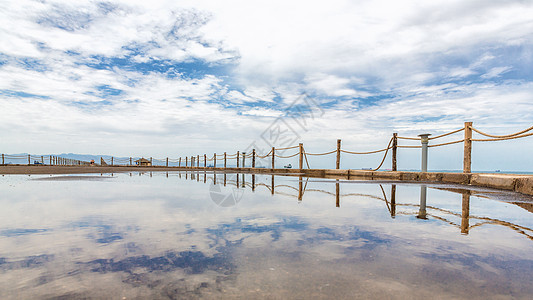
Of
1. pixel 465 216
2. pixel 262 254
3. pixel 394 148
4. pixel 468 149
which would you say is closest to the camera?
pixel 262 254

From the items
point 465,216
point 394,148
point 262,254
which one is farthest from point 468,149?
point 262,254

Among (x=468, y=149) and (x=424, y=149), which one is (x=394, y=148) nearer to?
(x=424, y=149)

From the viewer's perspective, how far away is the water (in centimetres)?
125

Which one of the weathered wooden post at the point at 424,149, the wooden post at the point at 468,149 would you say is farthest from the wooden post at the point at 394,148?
the wooden post at the point at 468,149

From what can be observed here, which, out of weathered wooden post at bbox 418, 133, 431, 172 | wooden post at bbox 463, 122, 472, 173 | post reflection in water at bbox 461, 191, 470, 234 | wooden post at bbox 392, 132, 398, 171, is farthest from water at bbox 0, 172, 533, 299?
wooden post at bbox 392, 132, 398, 171

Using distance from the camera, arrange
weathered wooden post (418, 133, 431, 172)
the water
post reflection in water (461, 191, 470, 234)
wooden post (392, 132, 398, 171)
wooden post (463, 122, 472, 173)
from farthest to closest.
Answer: wooden post (392, 132, 398, 171) < weathered wooden post (418, 133, 431, 172) < wooden post (463, 122, 472, 173) < post reflection in water (461, 191, 470, 234) < the water

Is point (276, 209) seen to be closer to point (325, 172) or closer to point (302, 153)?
point (325, 172)

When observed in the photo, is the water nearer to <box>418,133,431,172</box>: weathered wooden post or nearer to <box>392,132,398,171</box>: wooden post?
<box>418,133,431,172</box>: weathered wooden post

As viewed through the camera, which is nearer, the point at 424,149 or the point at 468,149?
the point at 468,149

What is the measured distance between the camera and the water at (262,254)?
1250 millimetres

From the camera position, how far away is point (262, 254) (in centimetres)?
170

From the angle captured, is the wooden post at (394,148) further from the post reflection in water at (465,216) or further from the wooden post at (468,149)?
the post reflection in water at (465,216)

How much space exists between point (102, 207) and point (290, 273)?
268 cm

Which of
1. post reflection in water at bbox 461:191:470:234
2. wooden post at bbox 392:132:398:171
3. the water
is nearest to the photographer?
the water
